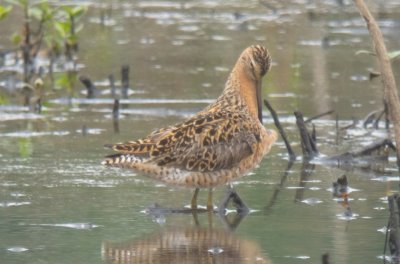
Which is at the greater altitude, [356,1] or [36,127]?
[356,1]

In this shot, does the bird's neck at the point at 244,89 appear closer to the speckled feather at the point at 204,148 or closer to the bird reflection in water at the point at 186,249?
the speckled feather at the point at 204,148

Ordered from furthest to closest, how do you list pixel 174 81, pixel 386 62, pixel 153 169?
pixel 174 81, pixel 153 169, pixel 386 62

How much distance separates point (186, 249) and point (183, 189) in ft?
5.96

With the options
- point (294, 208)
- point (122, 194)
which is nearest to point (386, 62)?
point (294, 208)

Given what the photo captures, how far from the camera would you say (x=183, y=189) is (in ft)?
27.3

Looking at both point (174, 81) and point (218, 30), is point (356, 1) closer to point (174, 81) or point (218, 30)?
point (174, 81)

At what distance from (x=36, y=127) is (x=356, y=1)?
4500 millimetres

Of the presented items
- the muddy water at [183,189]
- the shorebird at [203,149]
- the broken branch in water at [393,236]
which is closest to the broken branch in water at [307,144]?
the muddy water at [183,189]

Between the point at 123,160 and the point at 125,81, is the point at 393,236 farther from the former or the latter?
the point at 125,81

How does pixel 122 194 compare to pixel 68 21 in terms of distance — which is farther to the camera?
pixel 68 21

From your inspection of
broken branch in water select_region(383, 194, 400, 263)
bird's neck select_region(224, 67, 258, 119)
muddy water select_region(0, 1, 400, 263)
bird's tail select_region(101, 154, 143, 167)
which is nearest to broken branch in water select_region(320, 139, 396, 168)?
muddy water select_region(0, 1, 400, 263)

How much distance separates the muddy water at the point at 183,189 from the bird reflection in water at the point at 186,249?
0.04 feet

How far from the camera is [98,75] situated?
1367 centimetres

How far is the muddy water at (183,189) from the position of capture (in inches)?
260
